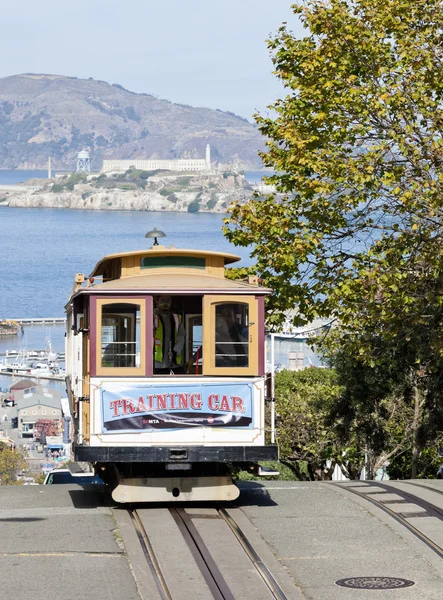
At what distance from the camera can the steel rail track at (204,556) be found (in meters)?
9.71

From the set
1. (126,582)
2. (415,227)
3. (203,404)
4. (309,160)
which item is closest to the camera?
(126,582)

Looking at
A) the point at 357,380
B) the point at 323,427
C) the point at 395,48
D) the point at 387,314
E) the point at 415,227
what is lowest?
the point at 323,427

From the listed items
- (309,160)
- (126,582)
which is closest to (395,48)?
(309,160)

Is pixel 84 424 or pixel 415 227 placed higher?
pixel 415 227

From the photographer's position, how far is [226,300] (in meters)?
13.4

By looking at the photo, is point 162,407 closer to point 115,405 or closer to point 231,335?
point 115,405

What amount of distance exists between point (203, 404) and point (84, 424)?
1.45 metres

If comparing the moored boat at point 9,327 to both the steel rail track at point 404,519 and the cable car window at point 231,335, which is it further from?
the cable car window at point 231,335

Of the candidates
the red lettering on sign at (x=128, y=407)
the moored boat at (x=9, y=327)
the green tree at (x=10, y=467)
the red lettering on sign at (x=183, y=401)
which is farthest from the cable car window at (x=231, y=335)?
the moored boat at (x=9, y=327)

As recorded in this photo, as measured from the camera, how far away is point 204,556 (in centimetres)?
1085

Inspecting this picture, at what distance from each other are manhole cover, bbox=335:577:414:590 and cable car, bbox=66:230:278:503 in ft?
10.4

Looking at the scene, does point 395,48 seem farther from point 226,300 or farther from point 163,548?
point 163,548

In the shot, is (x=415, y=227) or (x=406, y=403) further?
(x=406, y=403)

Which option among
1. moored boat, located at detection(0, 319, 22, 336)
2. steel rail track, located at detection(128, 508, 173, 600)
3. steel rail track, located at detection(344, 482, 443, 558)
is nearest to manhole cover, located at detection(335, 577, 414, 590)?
steel rail track, located at detection(344, 482, 443, 558)
